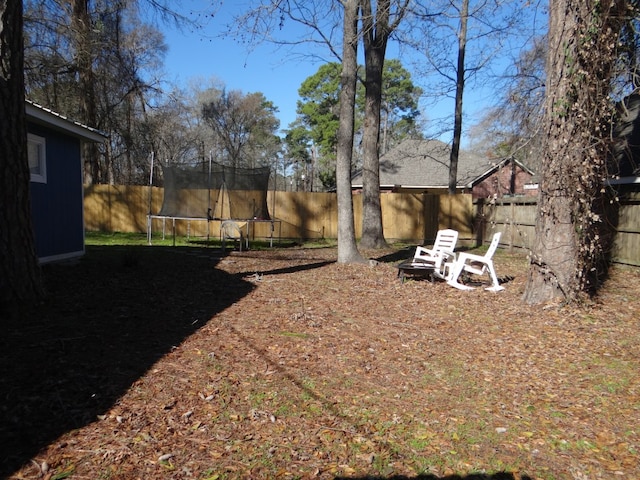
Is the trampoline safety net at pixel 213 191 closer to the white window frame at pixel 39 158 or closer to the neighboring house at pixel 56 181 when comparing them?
the neighboring house at pixel 56 181

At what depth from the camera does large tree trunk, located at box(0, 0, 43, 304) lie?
4812 mm

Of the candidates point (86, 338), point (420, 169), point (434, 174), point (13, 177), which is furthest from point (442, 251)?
point (420, 169)

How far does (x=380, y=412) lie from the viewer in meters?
3.32

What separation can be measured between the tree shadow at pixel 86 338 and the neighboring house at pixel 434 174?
69.1 feet

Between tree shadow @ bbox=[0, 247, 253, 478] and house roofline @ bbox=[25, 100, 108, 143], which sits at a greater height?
house roofline @ bbox=[25, 100, 108, 143]

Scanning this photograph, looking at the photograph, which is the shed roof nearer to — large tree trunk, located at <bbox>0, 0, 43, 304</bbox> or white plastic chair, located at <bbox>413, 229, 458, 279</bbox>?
white plastic chair, located at <bbox>413, 229, 458, 279</bbox>

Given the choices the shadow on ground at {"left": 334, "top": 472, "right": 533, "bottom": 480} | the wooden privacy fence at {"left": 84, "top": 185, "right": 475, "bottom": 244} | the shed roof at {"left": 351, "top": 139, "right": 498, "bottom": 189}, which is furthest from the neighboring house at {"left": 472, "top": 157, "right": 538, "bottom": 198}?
the shadow on ground at {"left": 334, "top": 472, "right": 533, "bottom": 480}

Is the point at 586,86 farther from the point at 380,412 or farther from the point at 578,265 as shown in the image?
the point at 380,412

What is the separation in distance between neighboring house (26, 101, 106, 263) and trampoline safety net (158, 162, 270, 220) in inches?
124

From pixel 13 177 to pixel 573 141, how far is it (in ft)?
21.6

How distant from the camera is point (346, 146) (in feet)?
31.7

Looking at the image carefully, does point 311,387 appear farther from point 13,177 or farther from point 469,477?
point 13,177

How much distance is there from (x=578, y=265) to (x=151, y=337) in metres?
5.28

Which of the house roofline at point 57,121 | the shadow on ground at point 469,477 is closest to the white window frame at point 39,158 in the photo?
the house roofline at point 57,121
